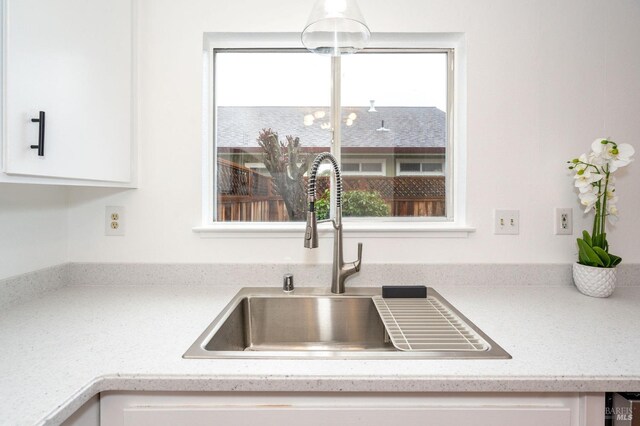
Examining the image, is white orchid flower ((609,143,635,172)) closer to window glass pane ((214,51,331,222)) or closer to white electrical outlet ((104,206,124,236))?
window glass pane ((214,51,331,222))

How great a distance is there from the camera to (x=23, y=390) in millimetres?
660

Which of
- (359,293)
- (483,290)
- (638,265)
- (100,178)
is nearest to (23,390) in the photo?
(100,178)

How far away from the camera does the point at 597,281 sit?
1.30 meters

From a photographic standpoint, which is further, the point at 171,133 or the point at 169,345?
the point at 171,133

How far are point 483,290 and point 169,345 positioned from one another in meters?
1.17

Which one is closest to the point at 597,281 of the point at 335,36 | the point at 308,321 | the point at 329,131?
the point at 308,321

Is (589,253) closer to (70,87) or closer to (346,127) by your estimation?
(346,127)

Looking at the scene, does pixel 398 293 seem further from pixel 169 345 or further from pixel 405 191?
pixel 169 345

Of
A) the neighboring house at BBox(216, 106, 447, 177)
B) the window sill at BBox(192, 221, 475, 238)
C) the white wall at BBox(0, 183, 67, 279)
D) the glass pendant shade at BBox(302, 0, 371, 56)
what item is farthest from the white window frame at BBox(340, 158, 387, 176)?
the white wall at BBox(0, 183, 67, 279)

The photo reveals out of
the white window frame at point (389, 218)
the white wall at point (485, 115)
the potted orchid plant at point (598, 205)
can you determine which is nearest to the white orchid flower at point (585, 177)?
the potted orchid plant at point (598, 205)

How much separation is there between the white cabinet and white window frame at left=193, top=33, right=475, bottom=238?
79 cm

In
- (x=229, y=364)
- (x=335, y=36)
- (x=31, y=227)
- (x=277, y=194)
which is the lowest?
(x=229, y=364)

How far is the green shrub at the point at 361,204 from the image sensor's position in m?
1.59

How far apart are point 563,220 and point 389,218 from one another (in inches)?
28.6
